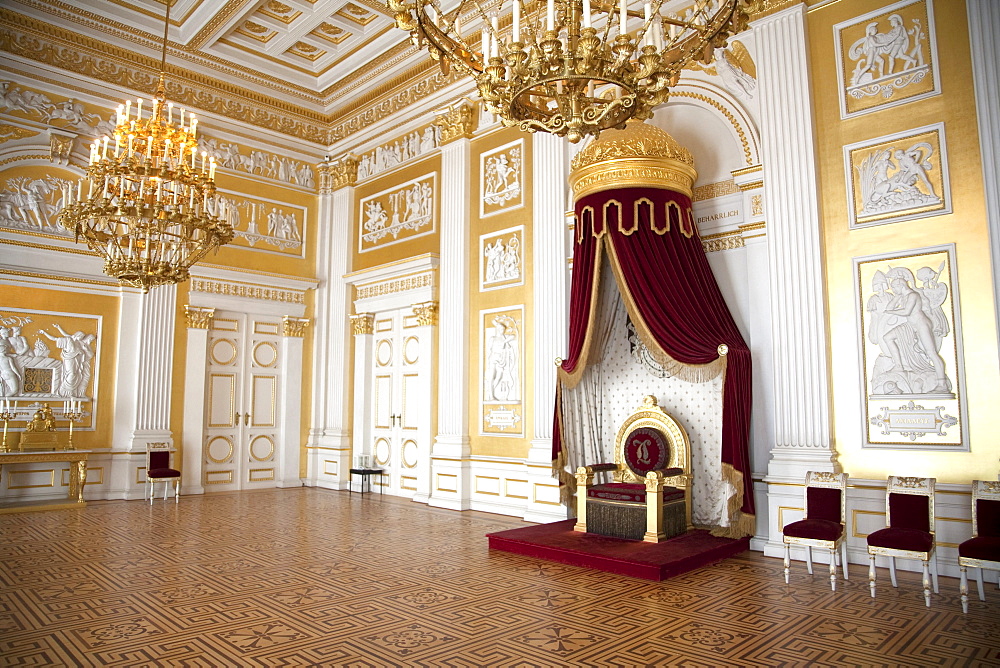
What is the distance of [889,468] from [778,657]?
8.00ft

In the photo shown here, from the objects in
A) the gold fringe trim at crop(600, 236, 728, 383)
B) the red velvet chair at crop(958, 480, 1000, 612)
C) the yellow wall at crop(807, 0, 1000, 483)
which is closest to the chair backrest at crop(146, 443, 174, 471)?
the gold fringe trim at crop(600, 236, 728, 383)

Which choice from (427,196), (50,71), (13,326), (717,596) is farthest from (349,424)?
(717,596)

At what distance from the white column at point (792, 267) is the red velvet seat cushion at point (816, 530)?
0.62m

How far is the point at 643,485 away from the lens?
573 cm

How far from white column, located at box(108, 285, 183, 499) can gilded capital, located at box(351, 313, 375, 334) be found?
2.51 m

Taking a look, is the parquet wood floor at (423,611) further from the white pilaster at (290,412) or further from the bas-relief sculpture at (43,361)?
the white pilaster at (290,412)

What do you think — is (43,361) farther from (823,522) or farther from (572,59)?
(823,522)

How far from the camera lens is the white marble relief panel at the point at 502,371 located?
25.4 feet

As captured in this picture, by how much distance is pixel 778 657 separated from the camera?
3.16 m

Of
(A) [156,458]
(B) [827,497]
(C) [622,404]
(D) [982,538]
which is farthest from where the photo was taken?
(A) [156,458]

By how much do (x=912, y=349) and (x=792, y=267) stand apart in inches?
42.4

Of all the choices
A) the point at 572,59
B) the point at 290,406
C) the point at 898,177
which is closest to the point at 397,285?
the point at 290,406

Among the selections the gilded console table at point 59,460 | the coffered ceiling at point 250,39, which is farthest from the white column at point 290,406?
Answer: the coffered ceiling at point 250,39

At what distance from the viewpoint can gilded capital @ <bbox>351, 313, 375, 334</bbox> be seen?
33.0ft
